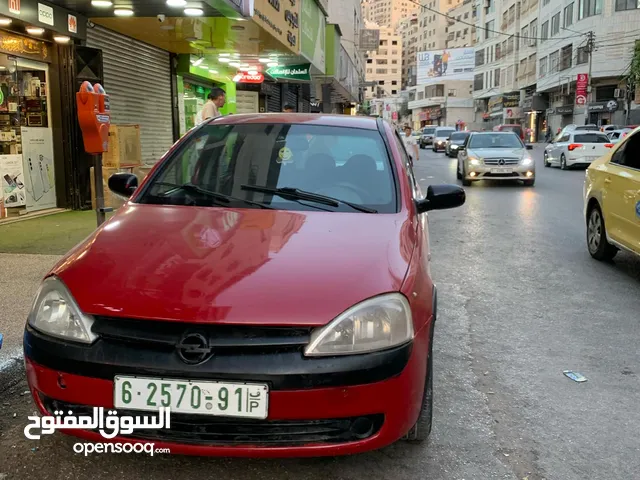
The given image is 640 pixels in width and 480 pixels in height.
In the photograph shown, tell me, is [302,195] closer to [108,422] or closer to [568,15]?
[108,422]

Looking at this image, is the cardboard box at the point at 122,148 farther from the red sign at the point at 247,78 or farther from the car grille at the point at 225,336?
the red sign at the point at 247,78

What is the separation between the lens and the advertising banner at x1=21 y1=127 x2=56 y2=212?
31.8ft

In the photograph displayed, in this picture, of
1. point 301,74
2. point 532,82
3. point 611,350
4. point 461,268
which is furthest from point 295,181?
point 532,82

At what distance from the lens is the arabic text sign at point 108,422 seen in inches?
94.8

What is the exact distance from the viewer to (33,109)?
984cm

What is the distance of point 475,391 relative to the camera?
3.68m

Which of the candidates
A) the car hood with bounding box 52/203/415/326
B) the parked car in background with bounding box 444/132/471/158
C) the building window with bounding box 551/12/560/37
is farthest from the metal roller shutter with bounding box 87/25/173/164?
the building window with bounding box 551/12/560/37

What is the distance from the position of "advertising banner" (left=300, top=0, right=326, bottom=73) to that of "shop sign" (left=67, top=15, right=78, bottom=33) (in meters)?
8.99

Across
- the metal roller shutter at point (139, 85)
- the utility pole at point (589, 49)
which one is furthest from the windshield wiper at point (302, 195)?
the utility pole at point (589, 49)

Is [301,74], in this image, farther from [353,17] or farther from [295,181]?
[353,17]

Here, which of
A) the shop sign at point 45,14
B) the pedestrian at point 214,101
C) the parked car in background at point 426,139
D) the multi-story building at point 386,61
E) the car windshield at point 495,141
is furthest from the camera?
the multi-story building at point 386,61

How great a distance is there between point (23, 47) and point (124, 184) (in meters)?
6.59

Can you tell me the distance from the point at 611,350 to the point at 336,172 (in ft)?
7.73

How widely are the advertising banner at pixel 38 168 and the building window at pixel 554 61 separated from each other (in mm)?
54320
